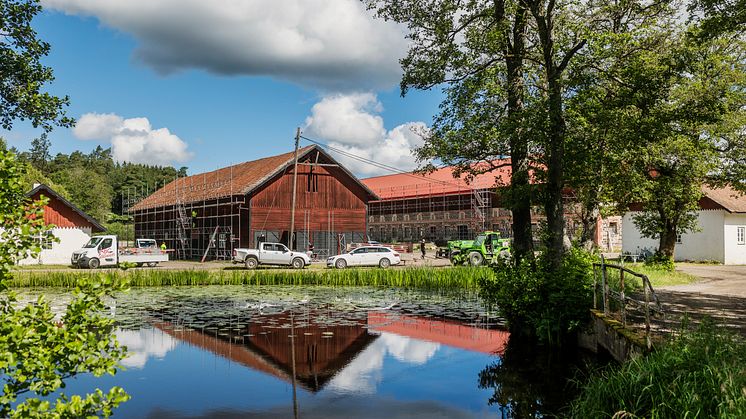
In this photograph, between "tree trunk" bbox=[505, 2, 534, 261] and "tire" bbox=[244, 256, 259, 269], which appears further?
"tire" bbox=[244, 256, 259, 269]

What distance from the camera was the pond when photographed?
962 centimetres

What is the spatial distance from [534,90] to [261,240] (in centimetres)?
2703

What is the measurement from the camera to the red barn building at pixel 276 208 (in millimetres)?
41344

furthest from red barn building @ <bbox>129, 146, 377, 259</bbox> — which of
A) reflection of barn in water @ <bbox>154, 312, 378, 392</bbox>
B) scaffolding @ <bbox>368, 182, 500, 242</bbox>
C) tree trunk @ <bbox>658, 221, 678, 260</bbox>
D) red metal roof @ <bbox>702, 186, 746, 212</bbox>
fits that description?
reflection of barn in water @ <bbox>154, 312, 378, 392</bbox>

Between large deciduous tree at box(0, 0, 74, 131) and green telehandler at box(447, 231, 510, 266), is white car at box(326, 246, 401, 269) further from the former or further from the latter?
large deciduous tree at box(0, 0, 74, 131)

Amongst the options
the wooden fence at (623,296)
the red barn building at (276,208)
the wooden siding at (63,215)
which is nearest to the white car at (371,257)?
the red barn building at (276,208)

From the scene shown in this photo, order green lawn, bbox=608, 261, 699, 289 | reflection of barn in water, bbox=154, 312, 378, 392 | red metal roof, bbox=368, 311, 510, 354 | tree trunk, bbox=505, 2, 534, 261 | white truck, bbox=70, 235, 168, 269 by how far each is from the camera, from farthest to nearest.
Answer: white truck, bbox=70, 235, 168, 269
green lawn, bbox=608, 261, 699, 289
red metal roof, bbox=368, 311, 510, 354
tree trunk, bbox=505, 2, 534, 261
reflection of barn in water, bbox=154, 312, 378, 392

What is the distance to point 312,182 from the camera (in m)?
43.8

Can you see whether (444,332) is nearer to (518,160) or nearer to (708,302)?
(518,160)

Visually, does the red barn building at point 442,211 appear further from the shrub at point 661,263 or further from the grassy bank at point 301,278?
the grassy bank at point 301,278

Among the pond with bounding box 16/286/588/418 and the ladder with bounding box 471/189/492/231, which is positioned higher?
the ladder with bounding box 471/189/492/231

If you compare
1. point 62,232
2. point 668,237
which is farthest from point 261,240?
point 668,237

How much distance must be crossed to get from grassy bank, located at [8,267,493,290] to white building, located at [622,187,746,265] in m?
16.7

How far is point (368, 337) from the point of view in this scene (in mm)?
15266
